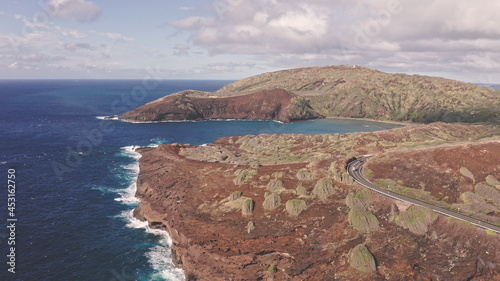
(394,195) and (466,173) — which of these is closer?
(394,195)

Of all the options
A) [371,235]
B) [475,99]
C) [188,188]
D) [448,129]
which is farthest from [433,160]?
[475,99]

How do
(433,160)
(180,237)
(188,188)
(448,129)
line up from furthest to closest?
(448,129)
(188,188)
(433,160)
(180,237)

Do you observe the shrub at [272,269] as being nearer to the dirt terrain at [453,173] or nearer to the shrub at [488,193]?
the dirt terrain at [453,173]

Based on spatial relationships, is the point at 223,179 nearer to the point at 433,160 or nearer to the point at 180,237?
the point at 180,237

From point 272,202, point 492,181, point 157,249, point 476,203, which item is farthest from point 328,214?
point 492,181

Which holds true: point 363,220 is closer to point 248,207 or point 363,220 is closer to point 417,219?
point 417,219
